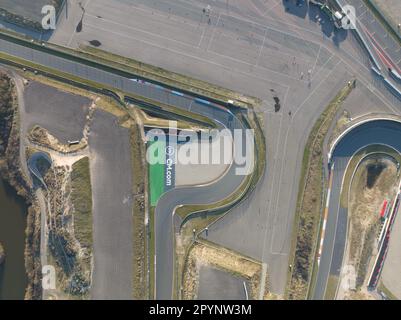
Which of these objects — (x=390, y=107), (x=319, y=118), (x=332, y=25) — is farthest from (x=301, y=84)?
(x=390, y=107)

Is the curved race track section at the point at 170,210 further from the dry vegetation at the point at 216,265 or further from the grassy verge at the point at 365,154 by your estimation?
the grassy verge at the point at 365,154

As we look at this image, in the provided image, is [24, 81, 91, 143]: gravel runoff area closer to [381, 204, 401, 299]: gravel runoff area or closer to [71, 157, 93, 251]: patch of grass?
[71, 157, 93, 251]: patch of grass

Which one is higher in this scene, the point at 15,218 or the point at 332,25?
the point at 332,25

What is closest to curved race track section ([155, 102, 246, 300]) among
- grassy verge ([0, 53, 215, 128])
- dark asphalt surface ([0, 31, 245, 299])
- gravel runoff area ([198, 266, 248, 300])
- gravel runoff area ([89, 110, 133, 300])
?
dark asphalt surface ([0, 31, 245, 299])

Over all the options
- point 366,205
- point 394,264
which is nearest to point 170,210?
Answer: point 366,205

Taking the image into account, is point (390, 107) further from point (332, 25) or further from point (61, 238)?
point (61, 238)

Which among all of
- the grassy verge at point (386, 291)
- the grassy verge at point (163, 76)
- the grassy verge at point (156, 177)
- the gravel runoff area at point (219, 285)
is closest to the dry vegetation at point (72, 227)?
the grassy verge at point (156, 177)

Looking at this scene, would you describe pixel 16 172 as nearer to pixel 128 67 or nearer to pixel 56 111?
pixel 56 111
